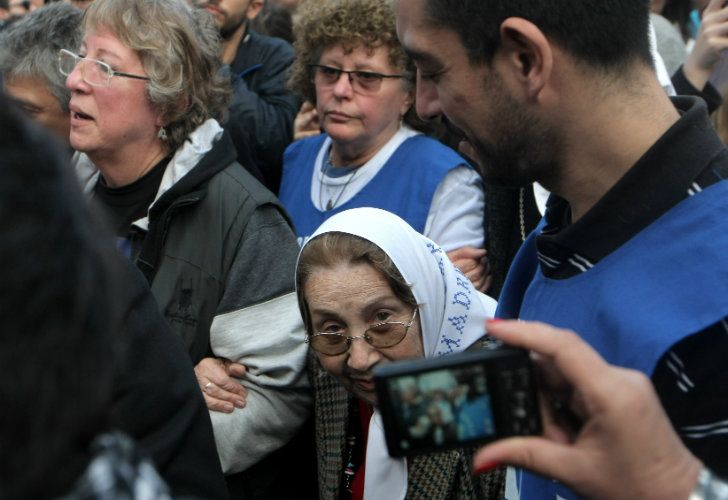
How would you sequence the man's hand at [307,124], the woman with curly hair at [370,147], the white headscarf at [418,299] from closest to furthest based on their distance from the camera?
the white headscarf at [418,299]
the woman with curly hair at [370,147]
the man's hand at [307,124]

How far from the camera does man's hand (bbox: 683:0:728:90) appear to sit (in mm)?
3717

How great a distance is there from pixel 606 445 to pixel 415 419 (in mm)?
236

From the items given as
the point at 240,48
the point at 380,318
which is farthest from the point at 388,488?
the point at 240,48

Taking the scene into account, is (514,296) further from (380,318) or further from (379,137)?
(379,137)

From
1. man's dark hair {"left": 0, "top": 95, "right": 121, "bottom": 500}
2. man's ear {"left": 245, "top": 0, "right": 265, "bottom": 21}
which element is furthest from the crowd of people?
man's ear {"left": 245, "top": 0, "right": 265, "bottom": 21}

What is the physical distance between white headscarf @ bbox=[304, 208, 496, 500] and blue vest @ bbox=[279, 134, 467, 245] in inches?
28.1

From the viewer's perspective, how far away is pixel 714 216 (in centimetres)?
162

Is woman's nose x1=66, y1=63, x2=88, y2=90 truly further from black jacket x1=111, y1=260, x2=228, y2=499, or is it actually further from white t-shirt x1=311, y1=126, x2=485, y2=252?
black jacket x1=111, y1=260, x2=228, y2=499

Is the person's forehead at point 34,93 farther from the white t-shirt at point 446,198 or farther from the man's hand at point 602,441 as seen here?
the man's hand at point 602,441

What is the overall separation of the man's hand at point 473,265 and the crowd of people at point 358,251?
1cm

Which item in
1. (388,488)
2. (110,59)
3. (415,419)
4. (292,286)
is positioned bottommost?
(388,488)

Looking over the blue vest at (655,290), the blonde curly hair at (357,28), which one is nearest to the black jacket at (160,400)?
the blue vest at (655,290)

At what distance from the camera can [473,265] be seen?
11.6ft

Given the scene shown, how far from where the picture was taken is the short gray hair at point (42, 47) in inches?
149
